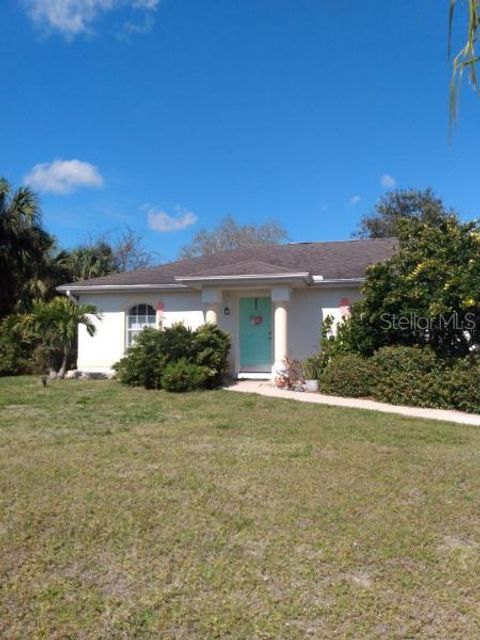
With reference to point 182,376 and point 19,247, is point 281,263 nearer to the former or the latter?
point 182,376

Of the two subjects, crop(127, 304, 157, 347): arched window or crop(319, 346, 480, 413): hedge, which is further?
crop(127, 304, 157, 347): arched window

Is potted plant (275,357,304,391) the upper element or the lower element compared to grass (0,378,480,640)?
upper

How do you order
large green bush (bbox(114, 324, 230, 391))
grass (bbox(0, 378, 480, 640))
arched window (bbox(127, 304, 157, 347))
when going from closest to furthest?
grass (bbox(0, 378, 480, 640)) → large green bush (bbox(114, 324, 230, 391)) → arched window (bbox(127, 304, 157, 347))

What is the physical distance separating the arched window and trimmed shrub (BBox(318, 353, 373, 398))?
653 cm

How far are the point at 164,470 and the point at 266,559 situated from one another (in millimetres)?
2145

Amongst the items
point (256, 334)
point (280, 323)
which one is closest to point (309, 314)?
point (280, 323)

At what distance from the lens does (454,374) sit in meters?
10.2

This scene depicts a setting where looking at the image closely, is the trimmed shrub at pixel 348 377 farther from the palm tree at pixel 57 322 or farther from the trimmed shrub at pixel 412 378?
the palm tree at pixel 57 322

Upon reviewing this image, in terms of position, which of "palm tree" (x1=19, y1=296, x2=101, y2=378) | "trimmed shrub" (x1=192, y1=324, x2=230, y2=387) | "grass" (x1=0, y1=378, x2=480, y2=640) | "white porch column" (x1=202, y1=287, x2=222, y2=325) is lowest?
"grass" (x1=0, y1=378, x2=480, y2=640)

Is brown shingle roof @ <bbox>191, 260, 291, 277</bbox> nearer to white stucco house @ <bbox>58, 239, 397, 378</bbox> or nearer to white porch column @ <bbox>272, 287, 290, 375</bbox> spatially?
white stucco house @ <bbox>58, 239, 397, 378</bbox>

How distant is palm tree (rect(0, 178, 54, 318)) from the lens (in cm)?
1889

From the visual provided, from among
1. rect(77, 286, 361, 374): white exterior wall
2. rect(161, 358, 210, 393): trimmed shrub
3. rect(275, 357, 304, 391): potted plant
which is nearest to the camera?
rect(161, 358, 210, 393): trimmed shrub

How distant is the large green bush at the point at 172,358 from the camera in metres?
12.1

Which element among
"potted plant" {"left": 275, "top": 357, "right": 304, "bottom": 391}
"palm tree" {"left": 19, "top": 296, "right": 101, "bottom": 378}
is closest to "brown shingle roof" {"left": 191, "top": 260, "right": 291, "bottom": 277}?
"potted plant" {"left": 275, "top": 357, "right": 304, "bottom": 391}
